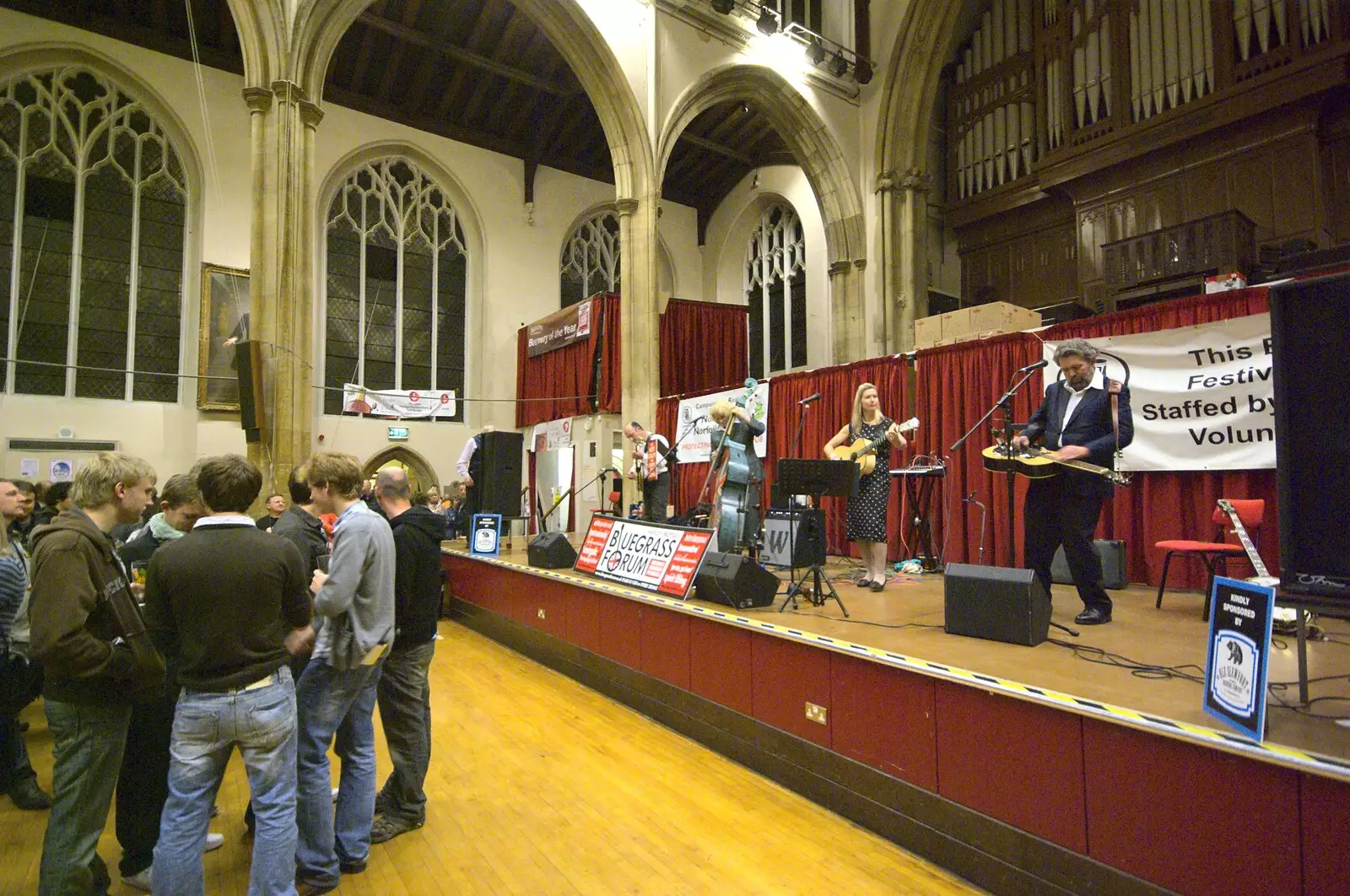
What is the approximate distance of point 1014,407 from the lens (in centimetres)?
612

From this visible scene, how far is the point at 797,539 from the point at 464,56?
10825 millimetres

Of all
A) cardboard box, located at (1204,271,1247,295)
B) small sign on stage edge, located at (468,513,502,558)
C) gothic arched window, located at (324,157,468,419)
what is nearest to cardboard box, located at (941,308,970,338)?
cardboard box, located at (1204,271,1247,295)

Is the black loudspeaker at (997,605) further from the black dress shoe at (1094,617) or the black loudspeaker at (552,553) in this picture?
the black loudspeaker at (552,553)

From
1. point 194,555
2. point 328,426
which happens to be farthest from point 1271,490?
point 328,426

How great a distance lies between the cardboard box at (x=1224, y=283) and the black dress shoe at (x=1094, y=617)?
293 cm

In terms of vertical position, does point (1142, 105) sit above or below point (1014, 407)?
above

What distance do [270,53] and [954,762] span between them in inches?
391

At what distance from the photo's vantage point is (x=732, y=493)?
215 inches

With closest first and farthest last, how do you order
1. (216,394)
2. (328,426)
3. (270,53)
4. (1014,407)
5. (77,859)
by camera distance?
(77,859)
(1014,407)
(270,53)
(216,394)
(328,426)

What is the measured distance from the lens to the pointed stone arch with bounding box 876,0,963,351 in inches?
459

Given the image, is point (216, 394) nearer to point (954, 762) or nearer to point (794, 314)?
point (794, 314)

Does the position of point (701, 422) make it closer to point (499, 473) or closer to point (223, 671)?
point (499, 473)

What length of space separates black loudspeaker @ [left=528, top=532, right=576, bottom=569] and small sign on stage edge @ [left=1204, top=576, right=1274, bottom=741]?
4.58 meters

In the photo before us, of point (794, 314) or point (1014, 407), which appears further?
point (794, 314)
